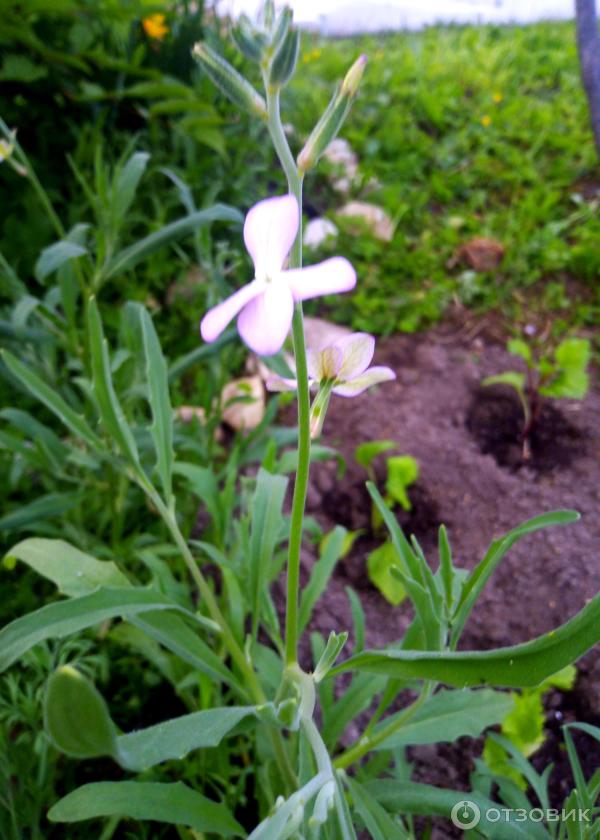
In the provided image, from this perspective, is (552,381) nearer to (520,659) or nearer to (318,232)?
(318,232)

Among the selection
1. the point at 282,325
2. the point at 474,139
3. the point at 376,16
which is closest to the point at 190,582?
the point at 282,325

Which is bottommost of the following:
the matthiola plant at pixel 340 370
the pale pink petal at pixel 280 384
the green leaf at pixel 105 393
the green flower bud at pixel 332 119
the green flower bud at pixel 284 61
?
the green leaf at pixel 105 393

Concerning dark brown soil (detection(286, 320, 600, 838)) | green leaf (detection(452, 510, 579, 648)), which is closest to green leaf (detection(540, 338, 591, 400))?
dark brown soil (detection(286, 320, 600, 838))

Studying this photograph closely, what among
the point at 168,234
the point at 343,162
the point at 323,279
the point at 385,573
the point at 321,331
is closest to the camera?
the point at 323,279

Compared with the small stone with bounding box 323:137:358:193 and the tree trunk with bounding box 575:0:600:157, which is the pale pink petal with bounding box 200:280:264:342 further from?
the small stone with bounding box 323:137:358:193

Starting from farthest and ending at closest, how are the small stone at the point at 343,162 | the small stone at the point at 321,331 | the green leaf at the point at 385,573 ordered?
the small stone at the point at 343,162 → the small stone at the point at 321,331 → the green leaf at the point at 385,573

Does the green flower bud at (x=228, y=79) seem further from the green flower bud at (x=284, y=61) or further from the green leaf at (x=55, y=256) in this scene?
the green leaf at (x=55, y=256)

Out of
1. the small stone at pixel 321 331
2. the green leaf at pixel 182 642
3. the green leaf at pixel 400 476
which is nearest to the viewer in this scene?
the green leaf at pixel 182 642

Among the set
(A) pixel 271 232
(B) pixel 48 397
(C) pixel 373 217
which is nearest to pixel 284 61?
(A) pixel 271 232

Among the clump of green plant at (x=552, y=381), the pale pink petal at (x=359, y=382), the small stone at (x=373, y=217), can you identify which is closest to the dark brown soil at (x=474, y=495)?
the clump of green plant at (x=552, y=381)
